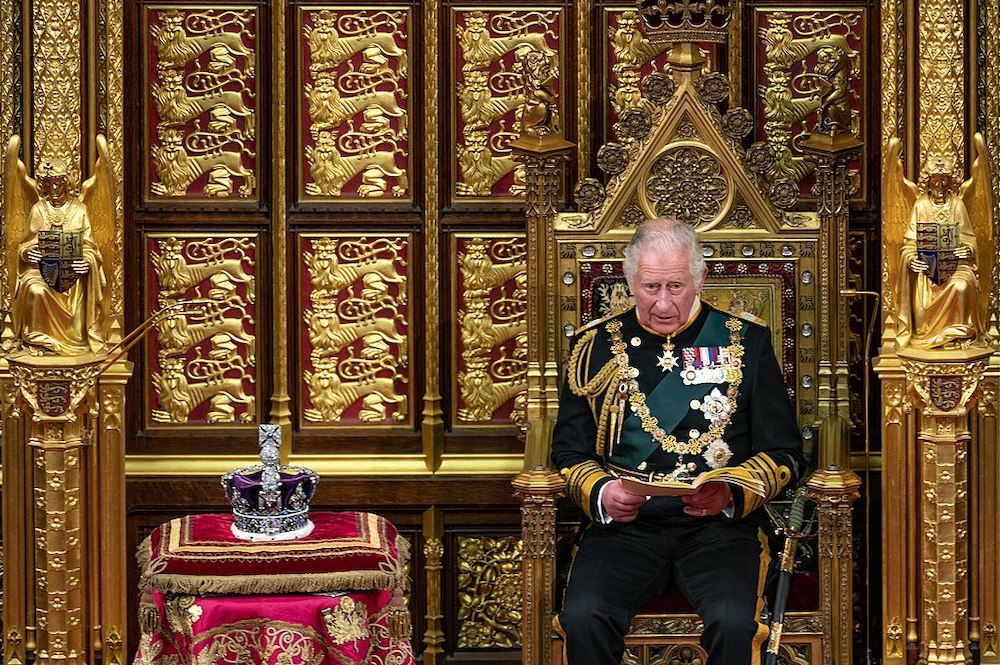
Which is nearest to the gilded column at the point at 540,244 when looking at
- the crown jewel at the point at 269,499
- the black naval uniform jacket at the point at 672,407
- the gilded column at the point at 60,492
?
the black naval uniform jacket at the point at 672,407

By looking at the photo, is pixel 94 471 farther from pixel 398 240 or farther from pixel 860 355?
pixel 860 355

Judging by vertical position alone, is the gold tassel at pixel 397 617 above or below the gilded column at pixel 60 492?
below

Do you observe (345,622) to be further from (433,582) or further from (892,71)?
(892,71)

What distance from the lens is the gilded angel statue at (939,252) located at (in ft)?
20.6

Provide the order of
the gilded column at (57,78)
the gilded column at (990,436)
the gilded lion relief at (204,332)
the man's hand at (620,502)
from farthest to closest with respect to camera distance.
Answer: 1. the gilded lion relief at (204,332)
2. the gilded column at (57,78)
3. the gilded column at (990,436)
4. the man's hand at (620,502)

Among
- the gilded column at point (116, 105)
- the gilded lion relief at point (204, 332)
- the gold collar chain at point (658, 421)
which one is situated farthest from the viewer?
the gilded lion relief at point (204, 332)

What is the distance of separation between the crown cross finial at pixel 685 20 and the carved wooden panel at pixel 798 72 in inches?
21.0

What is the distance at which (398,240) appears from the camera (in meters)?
7.24

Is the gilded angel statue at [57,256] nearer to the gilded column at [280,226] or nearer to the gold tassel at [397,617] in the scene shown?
the gilded column at [280,226]

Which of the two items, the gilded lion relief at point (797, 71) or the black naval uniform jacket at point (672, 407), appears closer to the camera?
the black naval uniform jacket at point (672, 407)

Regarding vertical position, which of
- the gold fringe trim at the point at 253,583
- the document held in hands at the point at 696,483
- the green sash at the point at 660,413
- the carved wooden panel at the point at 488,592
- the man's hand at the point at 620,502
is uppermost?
the green sash at the point at 660,413

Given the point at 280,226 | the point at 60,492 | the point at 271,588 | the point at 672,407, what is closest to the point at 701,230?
the point at 672,407

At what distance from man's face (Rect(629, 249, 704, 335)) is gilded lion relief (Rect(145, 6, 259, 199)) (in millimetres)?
1737

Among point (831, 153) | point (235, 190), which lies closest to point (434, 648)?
point (235, 190)
